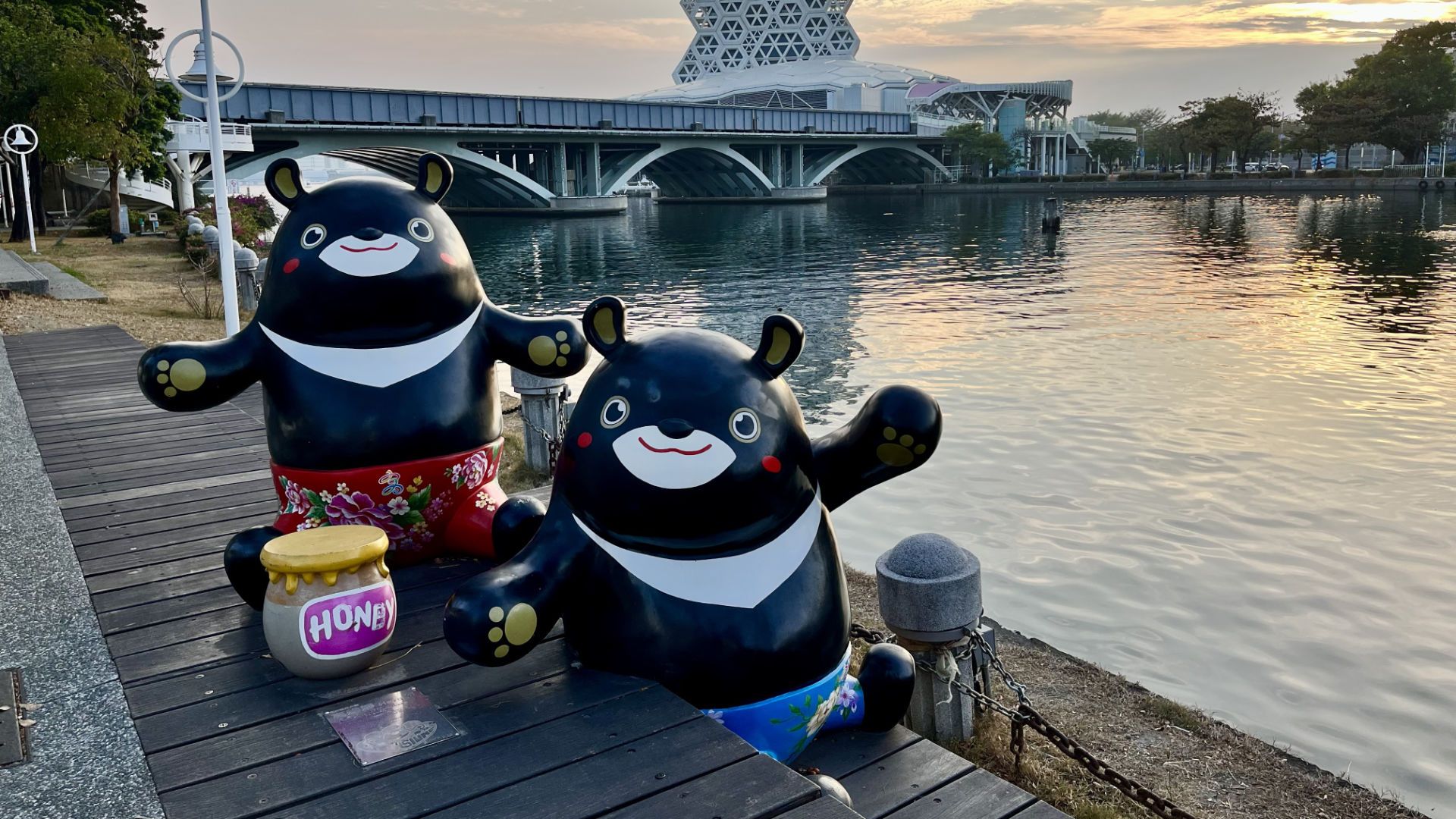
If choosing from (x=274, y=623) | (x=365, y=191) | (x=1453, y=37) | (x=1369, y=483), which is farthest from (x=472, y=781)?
(x=1453, y=37)

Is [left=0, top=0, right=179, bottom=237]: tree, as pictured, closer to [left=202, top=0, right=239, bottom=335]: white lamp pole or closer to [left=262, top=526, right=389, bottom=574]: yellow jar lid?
[left=202, top=0, right=239, bottom=335]: white lamp pole

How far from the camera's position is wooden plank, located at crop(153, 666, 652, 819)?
9.00 feet

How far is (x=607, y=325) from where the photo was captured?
3.46m

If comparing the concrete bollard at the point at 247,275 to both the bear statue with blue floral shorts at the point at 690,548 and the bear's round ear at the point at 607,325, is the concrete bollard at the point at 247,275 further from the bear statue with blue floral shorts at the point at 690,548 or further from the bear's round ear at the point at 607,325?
the bear statue with blue floral shorts at the point at 690,548

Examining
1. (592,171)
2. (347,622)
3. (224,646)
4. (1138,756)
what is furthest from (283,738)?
(592,171)

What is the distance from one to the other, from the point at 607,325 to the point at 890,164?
80.1 meters

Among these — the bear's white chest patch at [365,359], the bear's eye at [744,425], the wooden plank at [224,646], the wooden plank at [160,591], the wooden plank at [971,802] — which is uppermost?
the bear's white chest patch at [365,359]

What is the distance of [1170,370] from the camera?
13.7m

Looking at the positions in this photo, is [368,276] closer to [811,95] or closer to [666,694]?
[666,694]

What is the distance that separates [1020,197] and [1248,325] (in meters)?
50.2

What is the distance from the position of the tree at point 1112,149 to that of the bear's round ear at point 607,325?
93.6 m

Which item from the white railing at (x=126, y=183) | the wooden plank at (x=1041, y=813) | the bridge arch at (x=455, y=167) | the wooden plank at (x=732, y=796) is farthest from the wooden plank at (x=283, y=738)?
the bridge arch at (x=455, y=167)

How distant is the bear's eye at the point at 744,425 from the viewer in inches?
127

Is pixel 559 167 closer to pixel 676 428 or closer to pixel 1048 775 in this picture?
pixel 1048 775
